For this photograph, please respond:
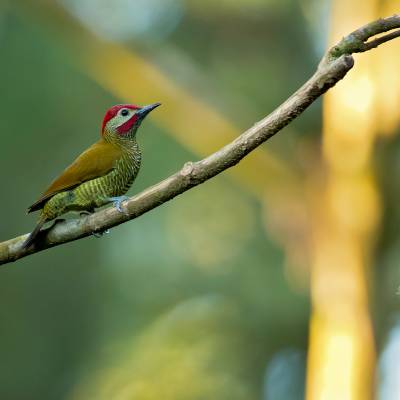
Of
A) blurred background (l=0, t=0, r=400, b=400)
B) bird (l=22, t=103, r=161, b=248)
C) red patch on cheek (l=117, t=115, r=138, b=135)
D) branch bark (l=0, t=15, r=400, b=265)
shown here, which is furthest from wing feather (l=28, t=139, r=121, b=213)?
blurred background (l=0, t=0, r=400, b=400)

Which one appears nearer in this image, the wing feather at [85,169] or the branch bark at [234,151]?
the branch bark at [234,151]

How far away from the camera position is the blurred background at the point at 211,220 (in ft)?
21.6

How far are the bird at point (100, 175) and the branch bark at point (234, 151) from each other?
14.0 inches

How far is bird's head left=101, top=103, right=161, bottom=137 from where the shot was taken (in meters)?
4.75

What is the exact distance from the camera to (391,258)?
6566 mm

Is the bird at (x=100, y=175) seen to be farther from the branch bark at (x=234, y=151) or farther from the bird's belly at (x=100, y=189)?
the branch bark at (x=234, y=151)

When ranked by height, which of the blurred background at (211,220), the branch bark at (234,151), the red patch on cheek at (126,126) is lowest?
the branch bark at (234,151)

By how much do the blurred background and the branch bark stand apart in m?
2.42

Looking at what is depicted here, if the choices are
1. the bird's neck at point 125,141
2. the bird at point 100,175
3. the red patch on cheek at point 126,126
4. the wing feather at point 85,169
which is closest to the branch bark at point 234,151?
the bird at point 100,175

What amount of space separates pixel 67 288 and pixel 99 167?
19.5 ft

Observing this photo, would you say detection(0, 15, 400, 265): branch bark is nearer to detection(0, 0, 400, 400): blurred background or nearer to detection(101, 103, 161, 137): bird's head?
detection(101, 103, 161, 137): bird's head

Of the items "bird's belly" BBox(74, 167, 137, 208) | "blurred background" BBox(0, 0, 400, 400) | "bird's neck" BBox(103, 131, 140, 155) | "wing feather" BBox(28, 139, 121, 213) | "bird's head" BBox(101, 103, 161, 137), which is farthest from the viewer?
"blurred background" BBox(0, 0, 400, 400)

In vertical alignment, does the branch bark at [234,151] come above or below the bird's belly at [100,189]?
below

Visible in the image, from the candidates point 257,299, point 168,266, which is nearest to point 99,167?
point 257,299
